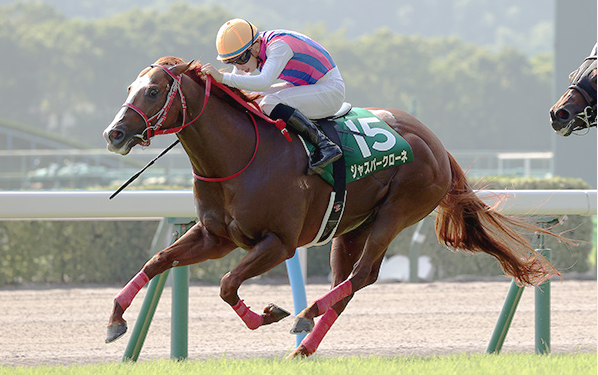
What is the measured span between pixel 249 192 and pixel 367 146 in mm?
686

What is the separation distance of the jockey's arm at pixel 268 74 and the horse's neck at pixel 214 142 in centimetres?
→ 16

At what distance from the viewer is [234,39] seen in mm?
3777

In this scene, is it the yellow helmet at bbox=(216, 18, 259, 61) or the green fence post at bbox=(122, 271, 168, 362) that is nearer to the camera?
the yellow helmet at bbox=(216, 18, 259, 61)

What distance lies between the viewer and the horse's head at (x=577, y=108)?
3443 millimetres

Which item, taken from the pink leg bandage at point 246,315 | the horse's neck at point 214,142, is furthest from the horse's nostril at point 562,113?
the pink leg bandage at point 246,315

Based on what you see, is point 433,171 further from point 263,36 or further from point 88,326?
point 88,326

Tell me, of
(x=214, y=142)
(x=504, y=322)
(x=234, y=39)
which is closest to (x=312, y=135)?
(x=214, y=142)

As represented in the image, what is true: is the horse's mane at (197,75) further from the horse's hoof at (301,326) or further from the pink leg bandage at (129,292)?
the horse's hoof at (301,326)

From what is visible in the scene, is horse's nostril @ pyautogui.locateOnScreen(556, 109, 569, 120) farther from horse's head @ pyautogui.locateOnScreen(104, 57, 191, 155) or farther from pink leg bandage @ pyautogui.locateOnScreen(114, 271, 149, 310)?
pink leg bandage @ pyautogui.locateOnScreen(114, 271, 149, 310)

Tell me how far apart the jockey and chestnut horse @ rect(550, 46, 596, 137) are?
959 mm

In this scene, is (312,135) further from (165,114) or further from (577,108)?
(577,108)

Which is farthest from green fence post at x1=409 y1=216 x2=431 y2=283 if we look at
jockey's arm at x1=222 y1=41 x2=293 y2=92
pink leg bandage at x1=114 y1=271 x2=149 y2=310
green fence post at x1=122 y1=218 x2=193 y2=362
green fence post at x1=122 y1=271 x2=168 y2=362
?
pink leg bandage at x1=114 y1=271 x2=149 y2=310

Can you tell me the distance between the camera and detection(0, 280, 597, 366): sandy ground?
5.09 meters

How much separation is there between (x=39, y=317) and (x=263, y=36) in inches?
134
